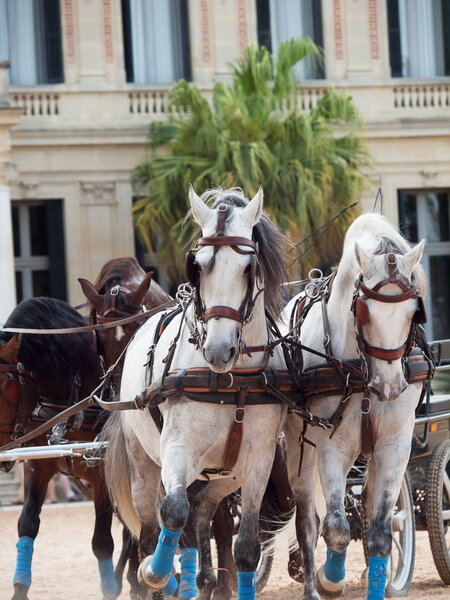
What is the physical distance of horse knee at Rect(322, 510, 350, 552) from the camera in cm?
550

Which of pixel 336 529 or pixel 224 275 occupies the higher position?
pixel 224 275

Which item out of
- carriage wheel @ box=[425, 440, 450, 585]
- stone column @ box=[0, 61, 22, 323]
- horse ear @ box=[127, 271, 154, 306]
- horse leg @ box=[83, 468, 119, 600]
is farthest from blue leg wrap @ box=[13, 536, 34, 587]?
stone column @ box=[0, 61, 22, 323]

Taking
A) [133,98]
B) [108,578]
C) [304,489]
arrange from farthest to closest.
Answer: [133,98] → [108,578] → [304,489]

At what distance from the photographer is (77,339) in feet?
25.5

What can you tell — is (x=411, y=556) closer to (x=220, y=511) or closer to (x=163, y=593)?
(x=220, y=511)

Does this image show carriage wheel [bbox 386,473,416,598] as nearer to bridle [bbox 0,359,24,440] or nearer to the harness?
the harness

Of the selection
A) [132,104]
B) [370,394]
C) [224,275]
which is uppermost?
[132,104]

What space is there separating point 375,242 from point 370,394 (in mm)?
709

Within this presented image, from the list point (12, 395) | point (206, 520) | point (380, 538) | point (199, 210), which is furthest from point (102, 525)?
point (199, 210)

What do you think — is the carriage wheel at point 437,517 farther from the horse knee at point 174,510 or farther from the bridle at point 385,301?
A: the horse knee at point 174,510

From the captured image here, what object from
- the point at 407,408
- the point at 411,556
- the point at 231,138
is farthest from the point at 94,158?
the point at 407,408

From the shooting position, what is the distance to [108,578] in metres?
7.48

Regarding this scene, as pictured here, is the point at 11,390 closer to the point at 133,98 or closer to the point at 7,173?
the point at 7,173

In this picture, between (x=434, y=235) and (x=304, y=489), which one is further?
(x=434, y=235)
